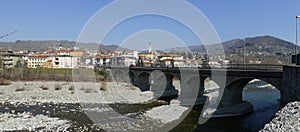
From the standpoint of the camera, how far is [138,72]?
5006cm

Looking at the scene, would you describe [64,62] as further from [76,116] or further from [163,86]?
[76,116]

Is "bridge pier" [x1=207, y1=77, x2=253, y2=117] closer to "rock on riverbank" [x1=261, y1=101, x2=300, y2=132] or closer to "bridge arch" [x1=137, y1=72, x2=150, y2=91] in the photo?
"rock on riverbank" [x1=261, y1=101, x2=300, y2=132]

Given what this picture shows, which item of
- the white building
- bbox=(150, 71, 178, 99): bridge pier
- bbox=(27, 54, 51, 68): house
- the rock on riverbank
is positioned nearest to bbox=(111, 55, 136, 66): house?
the white building

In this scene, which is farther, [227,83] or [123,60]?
[123,60]

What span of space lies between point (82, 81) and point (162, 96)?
2387 cm

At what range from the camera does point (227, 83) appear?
26.1m

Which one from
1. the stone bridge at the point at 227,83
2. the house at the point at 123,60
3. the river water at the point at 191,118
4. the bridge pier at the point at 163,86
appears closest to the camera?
the stone bridge at the point at 227,83

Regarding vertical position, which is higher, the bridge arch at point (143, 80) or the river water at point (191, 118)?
the bridge arch at point (143, 80)

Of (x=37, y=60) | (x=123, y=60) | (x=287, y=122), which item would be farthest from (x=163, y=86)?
(x=37, y=60)

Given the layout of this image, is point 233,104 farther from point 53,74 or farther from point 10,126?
point 53,74

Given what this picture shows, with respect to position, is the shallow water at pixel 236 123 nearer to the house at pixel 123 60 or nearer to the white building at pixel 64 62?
the house at pixel 123 60

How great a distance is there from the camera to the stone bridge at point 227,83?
19.2 metres

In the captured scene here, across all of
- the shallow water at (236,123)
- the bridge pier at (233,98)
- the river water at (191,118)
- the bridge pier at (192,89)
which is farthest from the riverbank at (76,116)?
the bridge pier at (233,98)

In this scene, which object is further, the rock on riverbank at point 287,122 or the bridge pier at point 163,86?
the bridge pier at point 163,86
